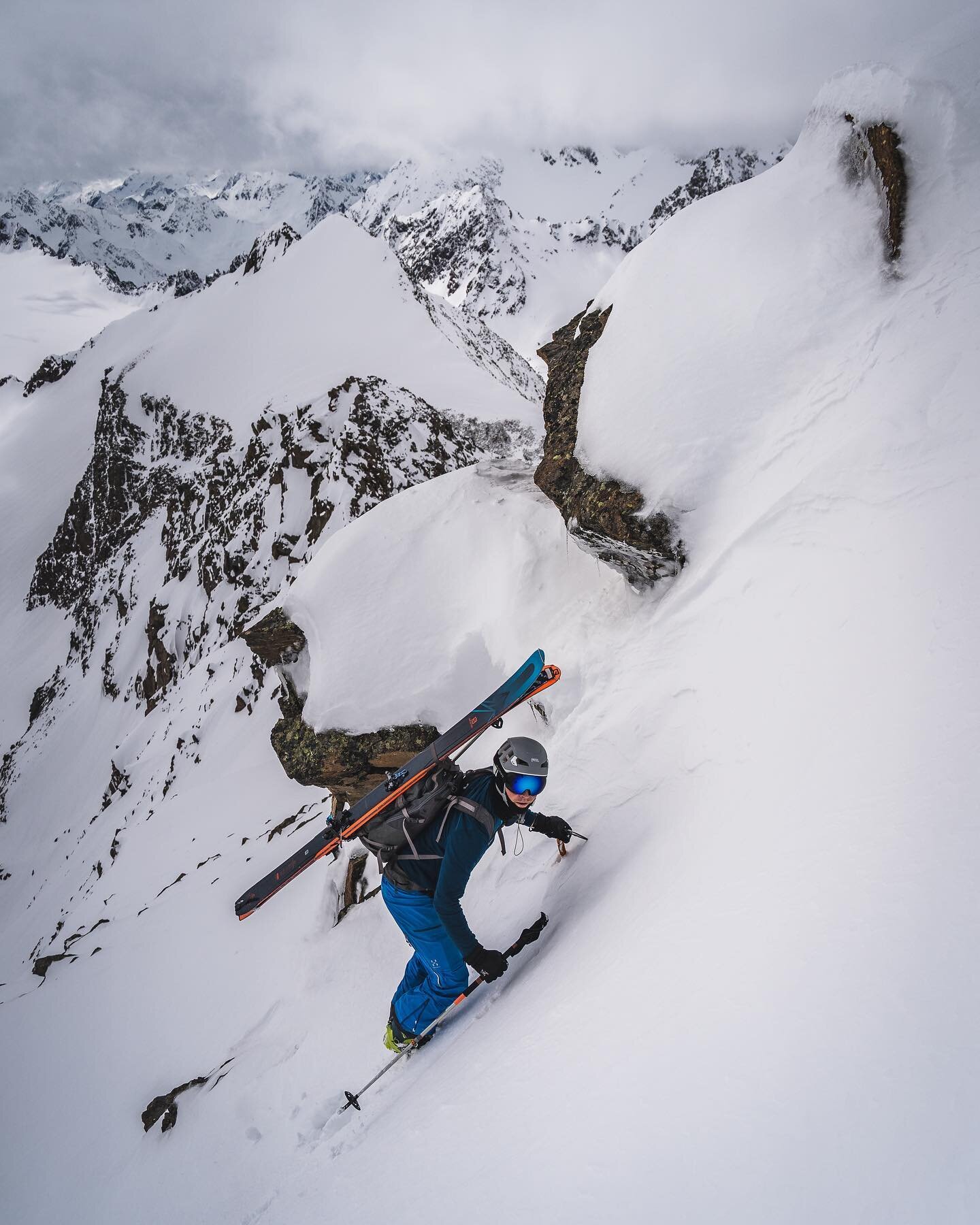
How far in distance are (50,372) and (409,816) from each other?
8216cm

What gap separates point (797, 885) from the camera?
8.33 ft

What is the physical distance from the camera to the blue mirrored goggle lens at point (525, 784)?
392cm

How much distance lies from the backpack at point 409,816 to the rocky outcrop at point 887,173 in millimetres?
6494

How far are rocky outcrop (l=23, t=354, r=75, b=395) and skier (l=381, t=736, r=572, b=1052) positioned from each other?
79.1 meters

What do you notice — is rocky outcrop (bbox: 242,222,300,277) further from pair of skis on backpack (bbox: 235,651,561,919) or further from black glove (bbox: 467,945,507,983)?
black glove (bbox: 467,945,507,983)

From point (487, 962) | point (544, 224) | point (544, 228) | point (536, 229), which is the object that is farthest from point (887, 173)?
point (544, 224)

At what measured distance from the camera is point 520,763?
3967 millimetres

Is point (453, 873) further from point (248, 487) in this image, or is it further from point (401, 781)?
point (248, 487)

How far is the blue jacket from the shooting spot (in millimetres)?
3930

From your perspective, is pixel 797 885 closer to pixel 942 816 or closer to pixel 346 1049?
pixel 942 816

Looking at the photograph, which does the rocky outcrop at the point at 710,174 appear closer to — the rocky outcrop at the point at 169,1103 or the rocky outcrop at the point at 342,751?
the rocky outcrop at the point at 342,751

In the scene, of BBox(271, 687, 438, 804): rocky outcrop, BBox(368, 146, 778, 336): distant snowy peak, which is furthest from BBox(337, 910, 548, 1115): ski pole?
BBox(368, 146, 778, 336): distant snowy peak

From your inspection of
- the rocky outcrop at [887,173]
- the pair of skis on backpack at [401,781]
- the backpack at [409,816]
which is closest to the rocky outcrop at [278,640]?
the pair of skis on backpack at [401,781]

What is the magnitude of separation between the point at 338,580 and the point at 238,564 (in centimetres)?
1625
